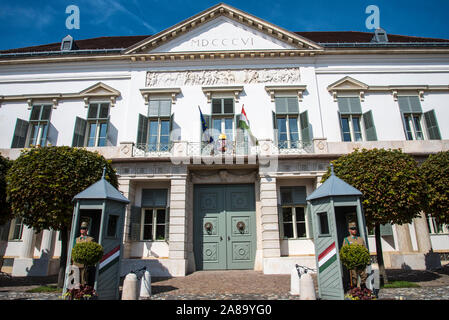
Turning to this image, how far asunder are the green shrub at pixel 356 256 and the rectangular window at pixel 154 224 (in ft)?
27.8

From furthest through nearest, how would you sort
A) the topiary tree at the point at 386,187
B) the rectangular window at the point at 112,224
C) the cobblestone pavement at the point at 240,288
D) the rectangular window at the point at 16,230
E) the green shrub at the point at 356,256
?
the rectangular window at the point at 16,230 → the topiary tree at the point at 386,187 → the rectangular window at the point at 112,224 → the cobblestone pavement at the point at 240,288 → the green shrub at the point at 356,256

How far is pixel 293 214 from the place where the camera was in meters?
12.7

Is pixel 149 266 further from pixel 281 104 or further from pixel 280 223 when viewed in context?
pixel 281 104

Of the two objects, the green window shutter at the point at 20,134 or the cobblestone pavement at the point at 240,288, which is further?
the green window shutter at the point at 20,134

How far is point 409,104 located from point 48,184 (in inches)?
661

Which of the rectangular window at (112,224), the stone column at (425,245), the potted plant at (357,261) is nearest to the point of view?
the potted plant at (357,261)

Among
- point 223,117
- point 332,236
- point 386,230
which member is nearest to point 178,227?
point 223,117

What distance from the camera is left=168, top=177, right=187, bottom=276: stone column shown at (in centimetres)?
1112

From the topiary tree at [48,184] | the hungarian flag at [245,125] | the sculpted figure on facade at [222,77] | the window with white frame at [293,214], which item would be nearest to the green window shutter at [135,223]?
the topiary tree at [48,184]

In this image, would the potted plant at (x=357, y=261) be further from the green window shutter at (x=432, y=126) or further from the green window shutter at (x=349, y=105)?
the green window shutter at (x=432, y=126)

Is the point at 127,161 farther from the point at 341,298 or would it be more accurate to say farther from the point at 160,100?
the point at 341,298

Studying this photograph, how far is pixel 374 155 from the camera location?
8898 mm

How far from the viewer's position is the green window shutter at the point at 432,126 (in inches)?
544

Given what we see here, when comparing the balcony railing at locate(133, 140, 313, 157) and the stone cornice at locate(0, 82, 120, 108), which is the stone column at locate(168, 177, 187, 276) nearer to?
the balcony railing at locate(133, 140, 313, 157)
